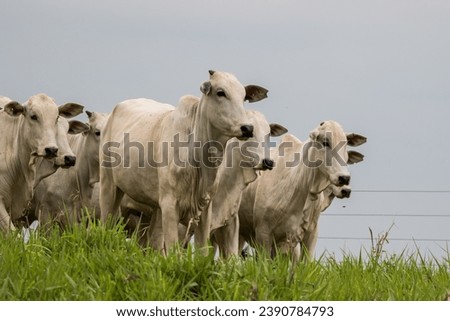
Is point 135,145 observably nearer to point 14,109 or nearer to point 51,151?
point 51,151

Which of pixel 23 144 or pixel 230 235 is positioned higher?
pixel 23 144

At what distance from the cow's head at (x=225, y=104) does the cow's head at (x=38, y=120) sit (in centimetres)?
220

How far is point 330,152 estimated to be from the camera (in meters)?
12.4

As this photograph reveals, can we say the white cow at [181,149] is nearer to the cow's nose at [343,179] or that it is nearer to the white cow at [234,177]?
the white cow at [234,177]

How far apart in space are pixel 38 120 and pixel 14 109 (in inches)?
11.8

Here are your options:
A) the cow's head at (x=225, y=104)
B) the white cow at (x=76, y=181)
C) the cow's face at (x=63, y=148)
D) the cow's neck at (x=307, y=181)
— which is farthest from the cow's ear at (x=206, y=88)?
the white cow at (x=76, y=181)

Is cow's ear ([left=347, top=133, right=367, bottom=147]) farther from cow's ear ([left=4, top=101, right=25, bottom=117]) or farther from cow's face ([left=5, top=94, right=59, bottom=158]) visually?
cow's ear ([left=4, top=101, right=25, bottom=117])

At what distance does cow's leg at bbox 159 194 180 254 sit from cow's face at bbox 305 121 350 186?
2124 millimetres

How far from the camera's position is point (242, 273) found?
7855 millimetres

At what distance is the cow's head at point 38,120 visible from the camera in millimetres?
12125

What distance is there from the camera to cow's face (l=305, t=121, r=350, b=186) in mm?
12234

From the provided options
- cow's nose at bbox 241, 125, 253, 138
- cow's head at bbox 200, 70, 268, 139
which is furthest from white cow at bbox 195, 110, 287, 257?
cow's nose at bbox 241, 125, 253, 138

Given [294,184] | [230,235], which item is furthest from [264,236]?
[294,184]
